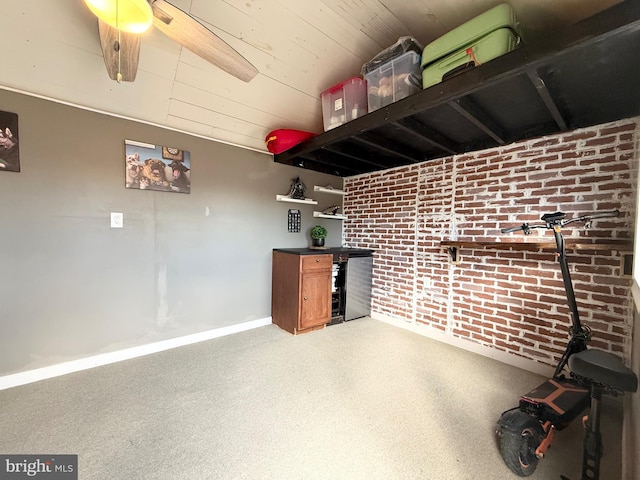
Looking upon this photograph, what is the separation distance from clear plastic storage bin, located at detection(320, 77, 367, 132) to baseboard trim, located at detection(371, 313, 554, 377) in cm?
257

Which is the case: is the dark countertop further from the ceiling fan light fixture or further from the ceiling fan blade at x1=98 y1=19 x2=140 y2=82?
the ceiling fan light fixture

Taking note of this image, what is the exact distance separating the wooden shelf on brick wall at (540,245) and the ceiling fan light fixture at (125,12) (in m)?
2.86

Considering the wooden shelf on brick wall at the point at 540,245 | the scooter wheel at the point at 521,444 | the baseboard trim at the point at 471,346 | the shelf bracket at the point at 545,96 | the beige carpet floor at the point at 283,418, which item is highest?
the shelf bracket at the point at 545,96

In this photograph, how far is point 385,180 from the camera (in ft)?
11.8

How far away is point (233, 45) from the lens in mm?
1975

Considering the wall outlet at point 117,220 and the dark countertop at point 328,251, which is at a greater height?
the wall outlet at point 117,220

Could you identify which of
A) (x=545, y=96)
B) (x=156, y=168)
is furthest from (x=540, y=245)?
(x=156, y=168)

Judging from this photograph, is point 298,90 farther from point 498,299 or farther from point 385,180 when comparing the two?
point 498,299

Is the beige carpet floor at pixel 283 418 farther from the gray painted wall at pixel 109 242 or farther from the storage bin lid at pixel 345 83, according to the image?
the storage bin lid at pixel 345 83

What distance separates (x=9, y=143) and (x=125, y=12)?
168cm

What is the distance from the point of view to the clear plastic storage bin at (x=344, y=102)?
2.32 m

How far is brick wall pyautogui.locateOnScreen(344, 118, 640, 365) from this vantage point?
196cm

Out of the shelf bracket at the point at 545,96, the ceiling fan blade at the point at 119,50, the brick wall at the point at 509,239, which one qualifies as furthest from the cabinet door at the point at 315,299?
the shelf bracket at the point at 545,96

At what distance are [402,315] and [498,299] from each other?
3.77 ft
